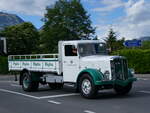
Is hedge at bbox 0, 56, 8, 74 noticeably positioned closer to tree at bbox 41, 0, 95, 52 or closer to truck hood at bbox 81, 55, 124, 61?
Result: truck hood at bbox 81, 55, 124, 61

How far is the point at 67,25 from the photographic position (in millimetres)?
71062

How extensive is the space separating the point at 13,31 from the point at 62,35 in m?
13.9

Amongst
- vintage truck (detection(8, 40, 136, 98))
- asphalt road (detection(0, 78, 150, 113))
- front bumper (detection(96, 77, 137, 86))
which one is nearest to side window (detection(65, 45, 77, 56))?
vintage truck (detection(8, 40, 136, 98))

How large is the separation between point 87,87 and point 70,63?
1.55m

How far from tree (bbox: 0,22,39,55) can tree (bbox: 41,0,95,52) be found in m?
8.35

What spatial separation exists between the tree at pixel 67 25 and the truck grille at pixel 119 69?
5448cm

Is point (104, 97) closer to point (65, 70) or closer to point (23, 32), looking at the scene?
point (65, 70)

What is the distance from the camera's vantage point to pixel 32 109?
11.2 metres

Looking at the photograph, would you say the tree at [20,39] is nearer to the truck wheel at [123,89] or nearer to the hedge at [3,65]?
the hedge at [3,65]

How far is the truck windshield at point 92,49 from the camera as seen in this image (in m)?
14.4

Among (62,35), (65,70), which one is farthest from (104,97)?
(62,35)

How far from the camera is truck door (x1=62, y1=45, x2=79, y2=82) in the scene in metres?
14.2

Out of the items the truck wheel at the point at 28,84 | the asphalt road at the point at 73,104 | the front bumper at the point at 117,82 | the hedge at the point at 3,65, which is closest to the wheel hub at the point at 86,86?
the asphalt road at the point at 73,104

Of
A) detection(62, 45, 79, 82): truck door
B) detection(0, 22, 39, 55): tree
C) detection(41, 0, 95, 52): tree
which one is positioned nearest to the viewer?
detection(62, 45, 79, 82): truck door
